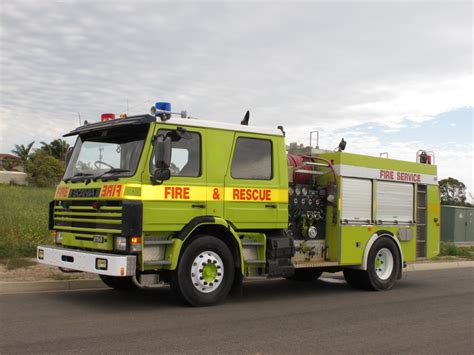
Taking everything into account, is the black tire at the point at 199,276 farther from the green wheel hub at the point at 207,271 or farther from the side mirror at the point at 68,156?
the side mirror at the point at 68,156

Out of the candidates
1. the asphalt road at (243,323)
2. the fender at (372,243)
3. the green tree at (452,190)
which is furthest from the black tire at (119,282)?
the green tree at (452,190)

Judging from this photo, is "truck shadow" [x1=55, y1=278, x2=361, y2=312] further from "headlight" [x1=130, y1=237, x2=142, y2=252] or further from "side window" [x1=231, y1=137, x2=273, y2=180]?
"side window" [x1=231, y1=137, x2=273, y2=180]

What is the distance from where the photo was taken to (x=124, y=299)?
29.1 feet

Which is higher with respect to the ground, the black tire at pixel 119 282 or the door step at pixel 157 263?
the door step at pixel 157 263

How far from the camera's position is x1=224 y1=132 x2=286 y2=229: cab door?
28.6 ft

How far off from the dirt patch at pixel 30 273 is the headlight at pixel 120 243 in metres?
2.76

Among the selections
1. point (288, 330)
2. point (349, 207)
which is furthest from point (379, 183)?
point (288, 330)

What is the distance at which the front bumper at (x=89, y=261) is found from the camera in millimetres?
7396

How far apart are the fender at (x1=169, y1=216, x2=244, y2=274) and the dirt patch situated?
9.59 feet

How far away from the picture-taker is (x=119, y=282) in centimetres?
952

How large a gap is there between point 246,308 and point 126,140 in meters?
3.05

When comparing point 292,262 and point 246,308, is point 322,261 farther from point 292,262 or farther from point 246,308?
point 246,308

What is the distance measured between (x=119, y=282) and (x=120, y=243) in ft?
6.89

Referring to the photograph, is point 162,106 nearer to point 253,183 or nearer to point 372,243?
point 253,183
